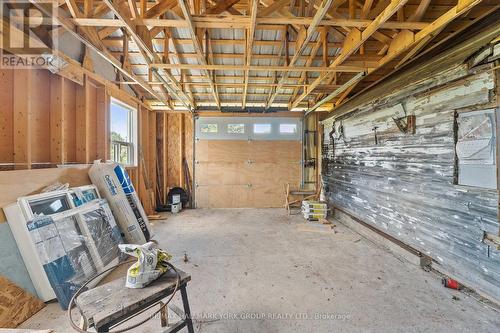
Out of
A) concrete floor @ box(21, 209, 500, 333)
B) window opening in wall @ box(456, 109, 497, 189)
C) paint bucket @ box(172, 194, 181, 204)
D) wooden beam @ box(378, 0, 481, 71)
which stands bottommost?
concrete floor @ box(21, 209, 500, 333)

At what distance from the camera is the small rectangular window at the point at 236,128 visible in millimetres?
6230

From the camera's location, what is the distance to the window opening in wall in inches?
81.4

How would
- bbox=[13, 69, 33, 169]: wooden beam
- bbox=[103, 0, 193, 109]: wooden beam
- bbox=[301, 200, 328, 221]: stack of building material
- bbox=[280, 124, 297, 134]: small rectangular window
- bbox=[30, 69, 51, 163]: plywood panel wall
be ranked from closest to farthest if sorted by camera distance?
bbox=[103, 0, 193, 109]: wooden beam → bbox=[13, 69, 33, 169]: wooden beam → bbox=[30, 69, 51, 163]: plywood panel wall → bbox=[301, 200, 328, 221]: stack of building material → bbox=[280, 124, 297, 134]: small rectangular window

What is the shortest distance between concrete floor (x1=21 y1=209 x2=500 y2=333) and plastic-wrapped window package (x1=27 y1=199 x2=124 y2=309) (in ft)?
0.93

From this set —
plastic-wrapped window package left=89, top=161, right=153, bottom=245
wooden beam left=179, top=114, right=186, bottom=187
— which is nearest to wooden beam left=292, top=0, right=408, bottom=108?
plastic-wrapped window package left=89, top=161, right=153, bottom=245

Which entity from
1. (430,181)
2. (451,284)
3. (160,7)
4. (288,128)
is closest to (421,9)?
(430,181)

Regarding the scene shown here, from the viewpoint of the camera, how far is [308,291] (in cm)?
231

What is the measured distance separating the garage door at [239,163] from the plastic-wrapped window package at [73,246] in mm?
3413

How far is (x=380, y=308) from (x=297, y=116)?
5127 mm

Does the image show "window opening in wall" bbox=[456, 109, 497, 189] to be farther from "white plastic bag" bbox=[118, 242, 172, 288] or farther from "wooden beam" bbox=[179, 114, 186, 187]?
"wooden beam" bbox=[179, 114, 186, 187]

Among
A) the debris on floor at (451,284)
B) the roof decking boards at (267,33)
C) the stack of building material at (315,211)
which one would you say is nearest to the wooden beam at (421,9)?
the roof decking boards at (267,33)

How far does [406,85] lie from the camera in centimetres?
309

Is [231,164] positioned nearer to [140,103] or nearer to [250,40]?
[140,103]

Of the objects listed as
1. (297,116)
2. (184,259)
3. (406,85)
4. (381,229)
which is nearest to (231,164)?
(297,116)
